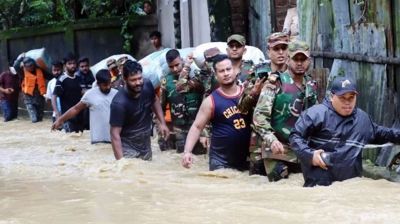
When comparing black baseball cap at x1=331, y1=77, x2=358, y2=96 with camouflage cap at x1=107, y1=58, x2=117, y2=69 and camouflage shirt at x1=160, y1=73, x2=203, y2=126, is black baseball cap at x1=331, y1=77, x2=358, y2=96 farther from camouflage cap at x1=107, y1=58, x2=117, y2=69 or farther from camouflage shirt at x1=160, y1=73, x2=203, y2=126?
camouflage cap at x1=107, y1=58, x2=117, y2=69

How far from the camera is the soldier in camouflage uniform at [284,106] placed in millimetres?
6395

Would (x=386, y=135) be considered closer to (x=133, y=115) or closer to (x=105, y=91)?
(x=133, y=115)

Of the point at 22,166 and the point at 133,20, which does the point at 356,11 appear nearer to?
the point at 22,166

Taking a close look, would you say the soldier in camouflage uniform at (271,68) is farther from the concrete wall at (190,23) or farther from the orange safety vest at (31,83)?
the orange safety vest at (31,83)

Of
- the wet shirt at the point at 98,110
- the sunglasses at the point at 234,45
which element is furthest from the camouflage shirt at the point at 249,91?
the wet shirt at the point at 98,110

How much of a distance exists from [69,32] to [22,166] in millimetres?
9127

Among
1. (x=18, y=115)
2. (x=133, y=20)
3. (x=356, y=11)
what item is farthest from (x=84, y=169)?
(x=18, y=115)

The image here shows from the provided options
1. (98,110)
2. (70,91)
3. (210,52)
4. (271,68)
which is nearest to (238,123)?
(271,68)

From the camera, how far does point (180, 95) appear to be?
946cm

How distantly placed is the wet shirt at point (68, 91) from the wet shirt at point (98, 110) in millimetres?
2807

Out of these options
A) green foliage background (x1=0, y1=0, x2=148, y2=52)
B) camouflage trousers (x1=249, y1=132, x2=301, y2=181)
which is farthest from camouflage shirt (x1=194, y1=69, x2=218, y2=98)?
green foliage background (x1=0, y1=0, x2=148, y2=52)

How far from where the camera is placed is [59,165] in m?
9.21

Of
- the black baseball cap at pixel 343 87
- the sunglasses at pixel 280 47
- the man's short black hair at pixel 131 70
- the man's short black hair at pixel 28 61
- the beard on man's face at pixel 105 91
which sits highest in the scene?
the sunglasses at pixel 280 47

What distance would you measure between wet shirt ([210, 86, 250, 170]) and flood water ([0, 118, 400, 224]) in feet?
0.47
